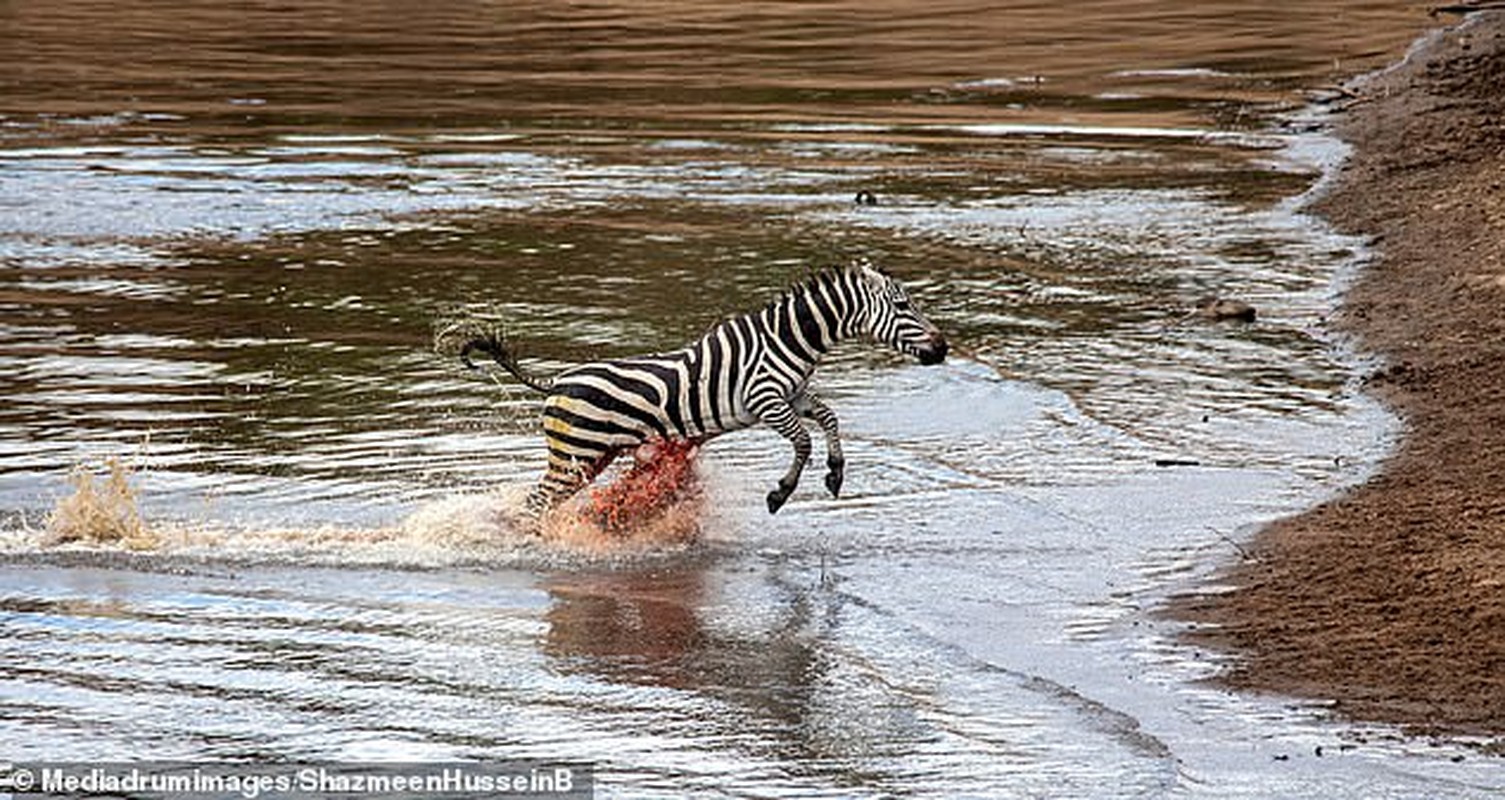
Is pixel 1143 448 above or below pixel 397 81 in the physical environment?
below

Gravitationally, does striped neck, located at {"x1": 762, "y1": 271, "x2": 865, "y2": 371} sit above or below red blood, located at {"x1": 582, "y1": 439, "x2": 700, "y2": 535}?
above

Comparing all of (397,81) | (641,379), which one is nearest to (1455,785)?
(641,379)

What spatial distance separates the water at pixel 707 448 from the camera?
348 inches

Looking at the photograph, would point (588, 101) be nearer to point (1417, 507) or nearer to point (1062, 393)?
point (1062, 393)

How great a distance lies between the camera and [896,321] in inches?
475

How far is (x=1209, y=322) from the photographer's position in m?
17.0

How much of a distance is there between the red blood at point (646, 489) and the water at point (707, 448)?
18 centimetres

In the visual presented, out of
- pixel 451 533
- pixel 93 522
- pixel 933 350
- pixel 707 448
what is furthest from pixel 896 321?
pixel 93 522

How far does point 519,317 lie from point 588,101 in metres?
12.3

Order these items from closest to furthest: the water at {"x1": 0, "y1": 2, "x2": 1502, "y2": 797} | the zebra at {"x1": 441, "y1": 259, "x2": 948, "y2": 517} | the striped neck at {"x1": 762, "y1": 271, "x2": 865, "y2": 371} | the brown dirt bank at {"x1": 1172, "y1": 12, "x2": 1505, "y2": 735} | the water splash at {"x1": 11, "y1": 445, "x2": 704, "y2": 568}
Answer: the water at {"x1": 0, "y1": 2, "x2": 1502, "y2": 797}
the brown dirt bank at {"x1": 1172, "y1": 12, "x2": 1505, "y2": 735}
the water splash at {"x1": 11, "y1": 445, "x2": 704, "y2": 568}
the zebra at {"x1": 441, "y1": 259, "x2": 948, "y2": 517}
the striped neck at {"x1": 762, "y1": 271, "x2": 865, "y2": 371}

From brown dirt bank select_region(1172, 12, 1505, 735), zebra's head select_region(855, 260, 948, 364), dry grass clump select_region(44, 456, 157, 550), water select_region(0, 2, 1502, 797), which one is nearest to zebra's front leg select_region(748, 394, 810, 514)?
water select_region(0, 2, 1502, 797)

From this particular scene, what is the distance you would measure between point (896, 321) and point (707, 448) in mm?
1927

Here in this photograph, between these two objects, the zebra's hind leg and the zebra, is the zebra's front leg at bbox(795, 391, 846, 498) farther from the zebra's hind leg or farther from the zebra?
the zebra's hind leg

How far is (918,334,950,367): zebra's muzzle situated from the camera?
12.0 meters
